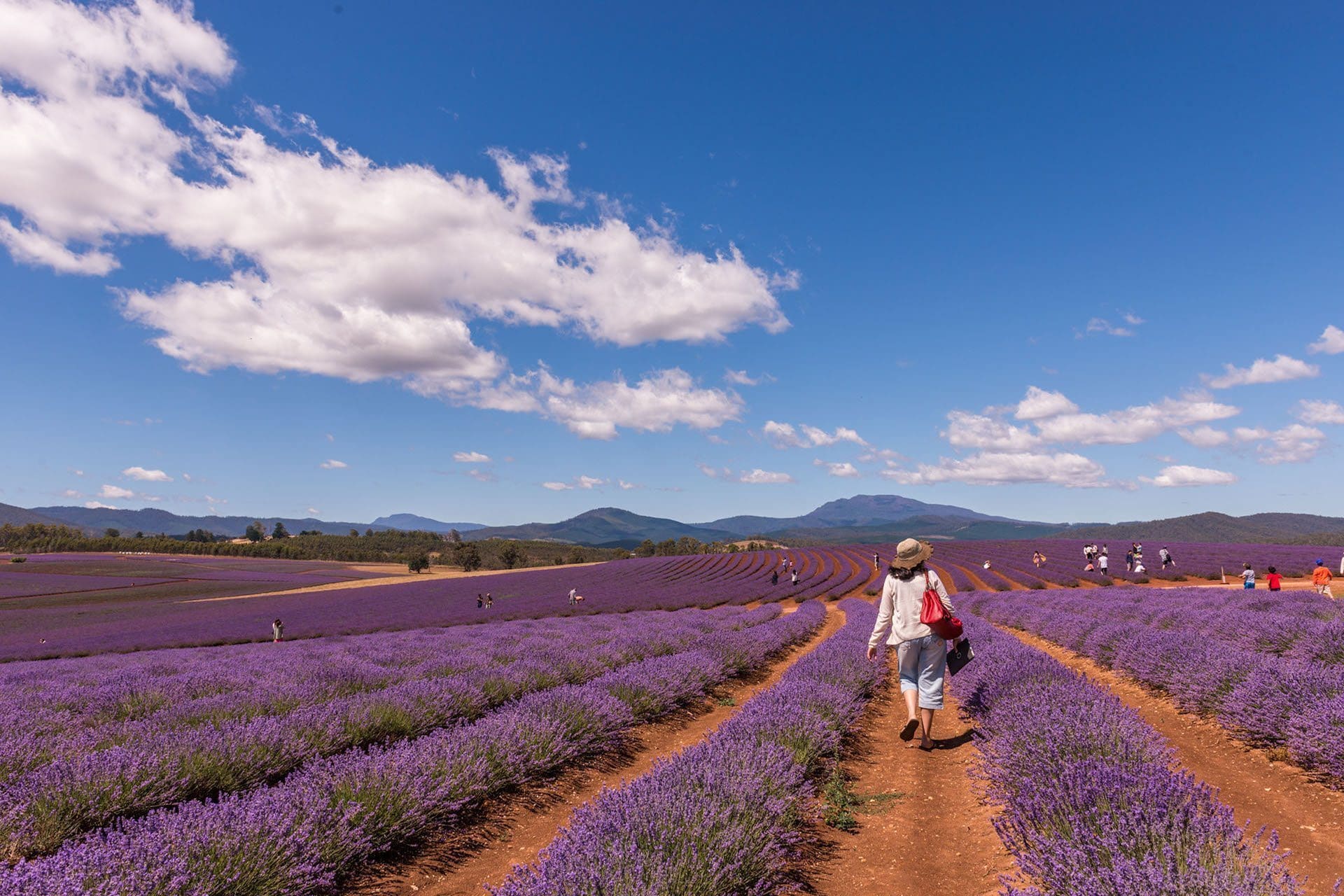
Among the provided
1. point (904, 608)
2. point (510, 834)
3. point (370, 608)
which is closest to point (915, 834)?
point (904, 608)

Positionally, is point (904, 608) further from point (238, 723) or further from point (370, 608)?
point (370, 608)

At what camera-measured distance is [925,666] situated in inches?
219

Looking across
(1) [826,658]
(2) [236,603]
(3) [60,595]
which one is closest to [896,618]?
(1) [826,658]

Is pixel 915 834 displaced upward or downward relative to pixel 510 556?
upward

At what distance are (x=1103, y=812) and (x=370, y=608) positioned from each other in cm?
2811

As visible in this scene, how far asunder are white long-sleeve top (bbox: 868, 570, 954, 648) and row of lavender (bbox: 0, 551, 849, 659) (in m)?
17.0

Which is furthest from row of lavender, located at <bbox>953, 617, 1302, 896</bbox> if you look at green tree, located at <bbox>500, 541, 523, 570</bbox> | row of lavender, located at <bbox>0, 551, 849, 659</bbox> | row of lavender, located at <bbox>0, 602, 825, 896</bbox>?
green tree, located at <bbox>500, 541, 523, 570</bbox>

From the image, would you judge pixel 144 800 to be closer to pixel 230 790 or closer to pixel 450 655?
pixel 230 790

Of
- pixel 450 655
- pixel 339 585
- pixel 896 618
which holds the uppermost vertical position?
pixel 896 618

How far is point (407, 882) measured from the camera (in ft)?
11.1

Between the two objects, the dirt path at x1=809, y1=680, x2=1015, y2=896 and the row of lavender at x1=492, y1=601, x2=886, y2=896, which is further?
the dirt path at x1=809, y1=680, x2=1015, y2=896

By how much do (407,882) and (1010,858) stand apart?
3.23m

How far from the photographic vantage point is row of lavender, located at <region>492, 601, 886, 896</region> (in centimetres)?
247

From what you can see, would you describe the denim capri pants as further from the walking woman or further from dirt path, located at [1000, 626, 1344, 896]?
dirt path, located at [1000, 626, 1344, 896]
